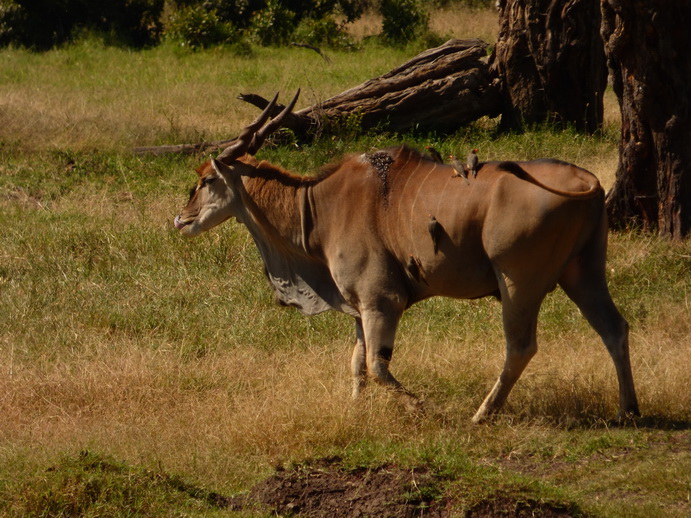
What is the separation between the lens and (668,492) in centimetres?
486

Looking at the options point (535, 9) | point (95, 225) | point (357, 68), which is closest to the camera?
point (95, 225)

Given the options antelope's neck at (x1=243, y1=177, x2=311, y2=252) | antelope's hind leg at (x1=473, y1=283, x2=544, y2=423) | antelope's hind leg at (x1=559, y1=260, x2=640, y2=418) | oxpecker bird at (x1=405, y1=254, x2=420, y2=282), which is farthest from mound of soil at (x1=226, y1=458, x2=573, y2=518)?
antelope's neck at (x1=243, y1=177, x2=311, y2=252)

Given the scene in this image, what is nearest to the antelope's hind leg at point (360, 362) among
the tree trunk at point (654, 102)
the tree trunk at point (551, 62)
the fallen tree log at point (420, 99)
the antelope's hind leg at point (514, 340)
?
the antelope's hind leg at point (514, 340)

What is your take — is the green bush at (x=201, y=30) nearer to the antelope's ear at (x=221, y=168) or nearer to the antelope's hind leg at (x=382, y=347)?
the antelope's ear at (x=221, y=168)

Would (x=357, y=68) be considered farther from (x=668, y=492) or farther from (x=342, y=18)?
(x=668, y=492)

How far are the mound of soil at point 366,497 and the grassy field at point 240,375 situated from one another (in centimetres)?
5

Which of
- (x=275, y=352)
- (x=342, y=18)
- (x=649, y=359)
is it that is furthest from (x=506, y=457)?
(x=342, y=18)

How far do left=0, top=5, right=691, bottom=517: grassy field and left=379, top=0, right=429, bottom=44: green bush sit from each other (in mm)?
9658

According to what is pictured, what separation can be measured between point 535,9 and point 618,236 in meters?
4.10

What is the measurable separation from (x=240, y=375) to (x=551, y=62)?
22.7 ft

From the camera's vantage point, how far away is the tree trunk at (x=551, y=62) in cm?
1198

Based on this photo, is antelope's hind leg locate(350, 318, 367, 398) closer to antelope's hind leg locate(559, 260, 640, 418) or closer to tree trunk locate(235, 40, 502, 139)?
antelope's hind leg locate(559, 260, 640, 418)

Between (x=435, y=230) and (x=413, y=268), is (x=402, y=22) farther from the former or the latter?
(x=435, y=230)

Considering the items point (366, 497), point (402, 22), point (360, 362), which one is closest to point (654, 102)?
point (360, 362)
